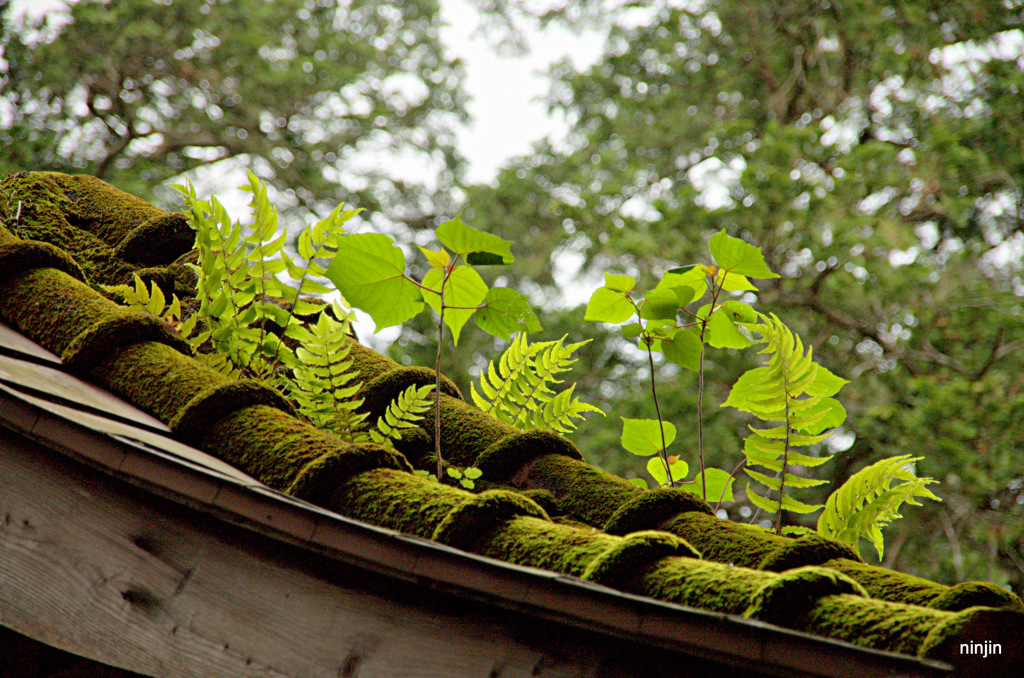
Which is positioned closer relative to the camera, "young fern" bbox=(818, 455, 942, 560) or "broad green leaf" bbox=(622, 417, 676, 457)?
"young fern" bbox=(818, 455, 942, 560)

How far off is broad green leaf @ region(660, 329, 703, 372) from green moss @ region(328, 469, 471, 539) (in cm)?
84

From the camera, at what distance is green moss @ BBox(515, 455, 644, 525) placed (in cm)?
177

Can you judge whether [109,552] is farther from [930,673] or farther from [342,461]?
[930,673]

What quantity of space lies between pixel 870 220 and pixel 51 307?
31.1 ft

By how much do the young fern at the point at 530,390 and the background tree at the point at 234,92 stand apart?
33.9 ft

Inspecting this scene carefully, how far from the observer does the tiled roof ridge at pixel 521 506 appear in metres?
1.00

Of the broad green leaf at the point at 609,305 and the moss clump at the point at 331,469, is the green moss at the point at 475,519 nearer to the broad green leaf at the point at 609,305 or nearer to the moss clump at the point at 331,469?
the moss clump at the point at 331,469

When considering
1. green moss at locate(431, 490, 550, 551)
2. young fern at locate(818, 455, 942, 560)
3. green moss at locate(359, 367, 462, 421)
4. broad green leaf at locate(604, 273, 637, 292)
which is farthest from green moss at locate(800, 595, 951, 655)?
green moss at locate(359, 367, 462, 421)

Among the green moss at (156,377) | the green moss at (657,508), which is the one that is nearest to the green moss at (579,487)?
the green moss at (657,508)

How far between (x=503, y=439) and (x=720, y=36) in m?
12.7

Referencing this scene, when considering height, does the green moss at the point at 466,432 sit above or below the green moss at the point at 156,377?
above

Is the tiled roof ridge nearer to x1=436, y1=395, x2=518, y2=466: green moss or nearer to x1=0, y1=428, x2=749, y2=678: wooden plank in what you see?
x1=436, y1=395, x2=518, y2=466: green moss

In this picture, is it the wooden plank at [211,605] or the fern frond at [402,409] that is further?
the fern frond at [402,409]

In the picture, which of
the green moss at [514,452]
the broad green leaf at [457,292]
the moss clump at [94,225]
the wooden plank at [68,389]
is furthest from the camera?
the moss clump at [94,225]
